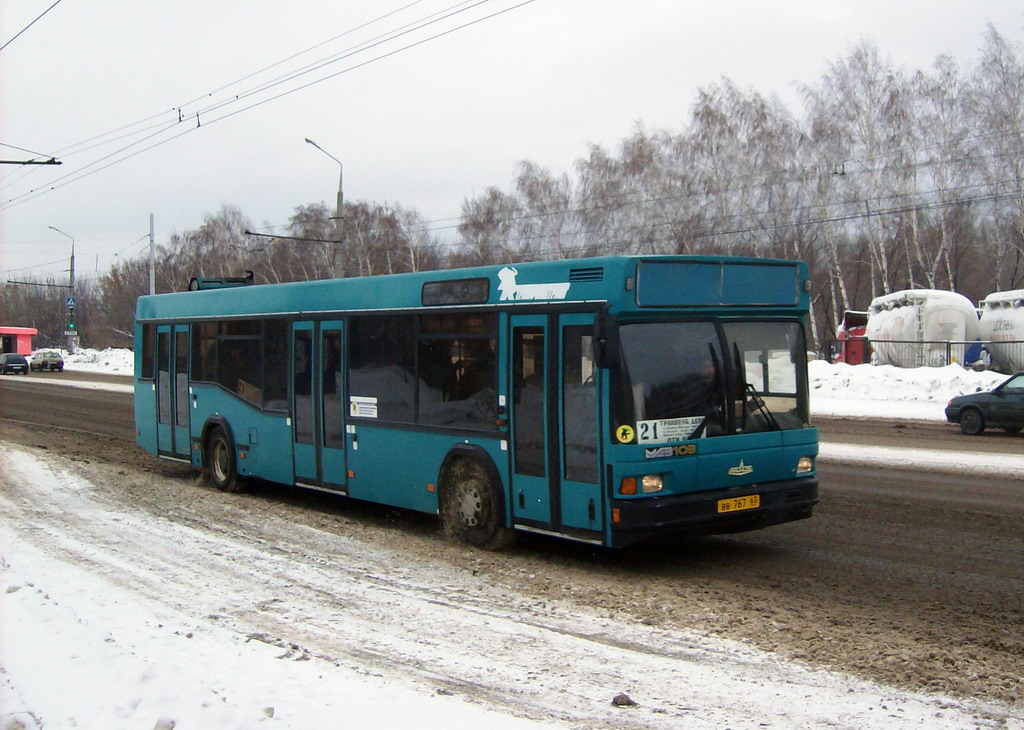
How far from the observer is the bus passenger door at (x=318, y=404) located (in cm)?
1151

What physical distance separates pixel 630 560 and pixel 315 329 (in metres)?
4.86

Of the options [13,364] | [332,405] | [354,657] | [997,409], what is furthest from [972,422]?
[13,364]

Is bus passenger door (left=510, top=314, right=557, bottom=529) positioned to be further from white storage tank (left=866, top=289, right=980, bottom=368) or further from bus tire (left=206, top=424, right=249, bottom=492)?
white storage tank (left=866, top=289, right=980, bottom=368)

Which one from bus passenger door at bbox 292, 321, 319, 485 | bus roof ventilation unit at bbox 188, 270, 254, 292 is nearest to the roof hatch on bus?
bus passenger door at bbox 292, 321, 319, 485

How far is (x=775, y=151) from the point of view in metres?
52.0

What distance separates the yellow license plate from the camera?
27.5 feet

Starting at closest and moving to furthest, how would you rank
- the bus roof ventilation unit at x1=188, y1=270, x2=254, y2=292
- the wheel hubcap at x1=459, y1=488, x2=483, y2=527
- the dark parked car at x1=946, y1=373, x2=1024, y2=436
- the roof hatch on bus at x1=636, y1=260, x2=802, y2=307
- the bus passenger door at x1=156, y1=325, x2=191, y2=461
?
1. the roof hatch on bus at x1=636, y1=260, x2=802, y2=307
2. the wheel hubcap at x1=459, y1=488, x2=483, y2=527
3. the bus passenger door at x1=156, y1=325, x2=191, y2=461
4. the bus roof ventilation unit at x1=188, y1=270, x2=254, y2=292
5. the dark parked car at x1=946, y1=373, x2=1024, y2=436

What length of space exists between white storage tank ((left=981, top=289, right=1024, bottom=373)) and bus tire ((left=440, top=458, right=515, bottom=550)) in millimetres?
27093

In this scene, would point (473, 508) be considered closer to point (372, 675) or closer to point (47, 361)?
point (372, 675)

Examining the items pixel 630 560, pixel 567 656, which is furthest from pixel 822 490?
pixel 567 656

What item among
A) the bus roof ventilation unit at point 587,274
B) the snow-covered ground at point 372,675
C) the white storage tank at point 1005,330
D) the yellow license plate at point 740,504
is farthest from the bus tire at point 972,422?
the snow-covered ground at point 372,675

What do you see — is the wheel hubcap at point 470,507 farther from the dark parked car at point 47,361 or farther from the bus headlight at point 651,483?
the dark parked car at point 47,361

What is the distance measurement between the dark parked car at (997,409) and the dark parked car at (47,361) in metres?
57.3

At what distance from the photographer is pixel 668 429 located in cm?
817
